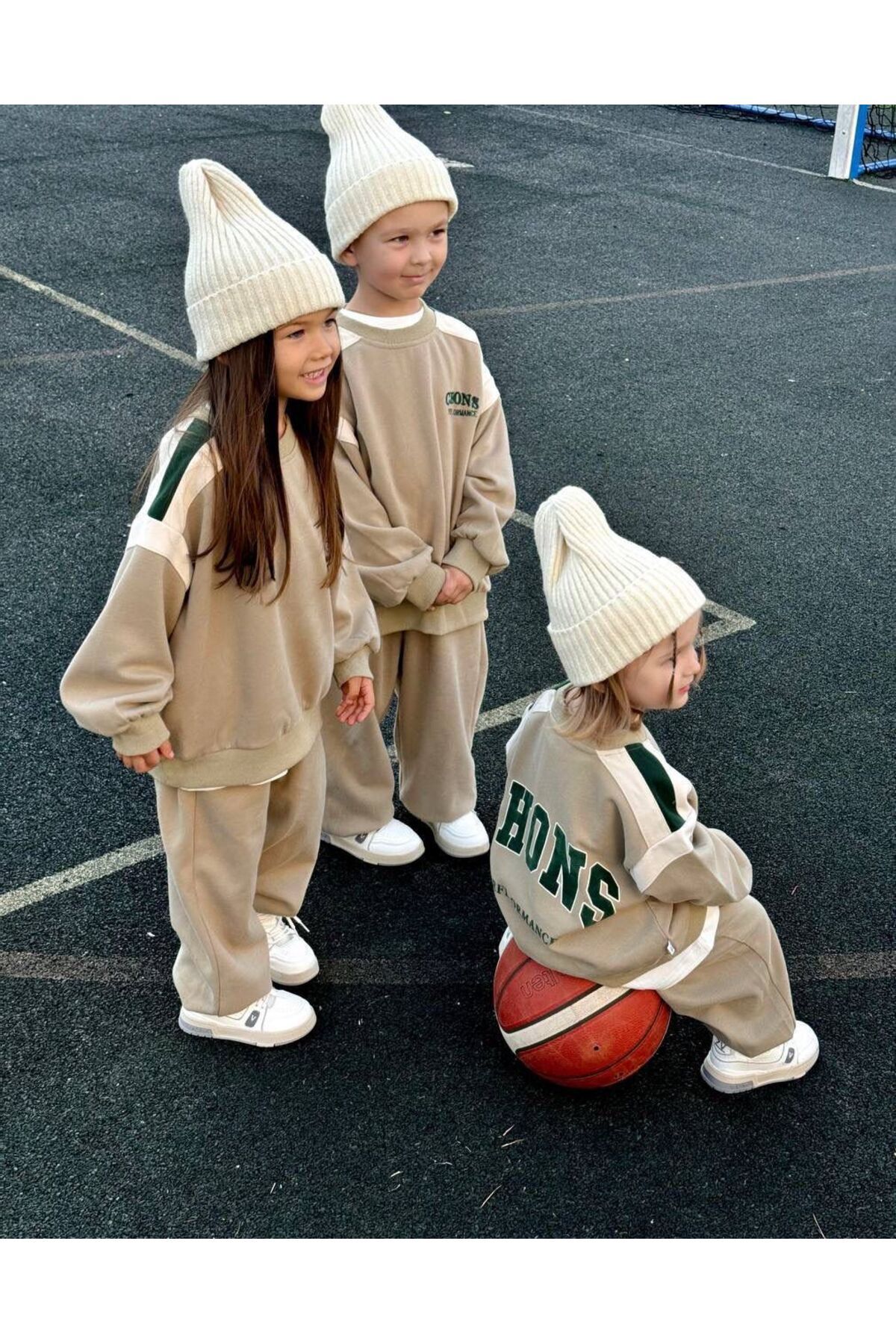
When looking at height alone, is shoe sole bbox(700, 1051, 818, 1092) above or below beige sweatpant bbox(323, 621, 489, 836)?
below

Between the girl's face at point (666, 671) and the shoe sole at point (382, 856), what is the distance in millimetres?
1458

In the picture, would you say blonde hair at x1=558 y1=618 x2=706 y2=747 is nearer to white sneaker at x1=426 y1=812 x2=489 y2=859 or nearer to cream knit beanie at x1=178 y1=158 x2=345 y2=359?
cream knit beanie at x1=178 y1=158 x2=345 y2=359

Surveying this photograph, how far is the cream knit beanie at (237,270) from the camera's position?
9.15 feet

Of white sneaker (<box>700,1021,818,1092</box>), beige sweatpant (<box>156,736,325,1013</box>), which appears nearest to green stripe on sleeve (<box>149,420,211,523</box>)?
beige sweatpant (<box>156,736,325,1013</box>)

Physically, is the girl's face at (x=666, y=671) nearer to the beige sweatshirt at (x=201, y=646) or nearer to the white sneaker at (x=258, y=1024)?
the beige sweatshirt at (x=201, y=646)

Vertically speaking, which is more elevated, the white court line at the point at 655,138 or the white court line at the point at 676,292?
the white court line at the point at 655,138

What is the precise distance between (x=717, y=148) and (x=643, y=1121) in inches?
539

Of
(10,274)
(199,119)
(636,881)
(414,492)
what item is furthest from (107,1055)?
(199,119)

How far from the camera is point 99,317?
8750 mm

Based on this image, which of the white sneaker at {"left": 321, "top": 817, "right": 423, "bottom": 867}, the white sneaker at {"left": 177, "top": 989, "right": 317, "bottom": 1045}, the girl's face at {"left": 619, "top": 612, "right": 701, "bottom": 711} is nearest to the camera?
the girl's face at {"left": 619, "top": 612, "right": 701, "bottom": 711}

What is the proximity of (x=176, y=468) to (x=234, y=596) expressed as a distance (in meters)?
0.31

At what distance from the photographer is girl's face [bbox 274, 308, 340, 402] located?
2877mm

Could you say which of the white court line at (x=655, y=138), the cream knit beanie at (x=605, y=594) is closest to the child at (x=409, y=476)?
the cream knit beanie at (x=605, y=594)
